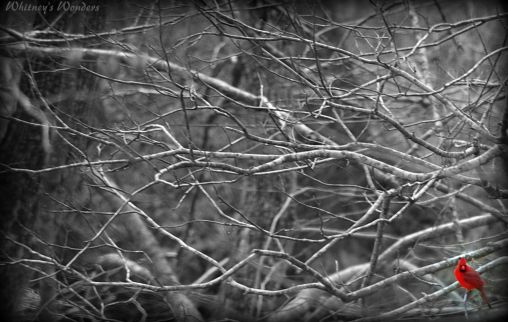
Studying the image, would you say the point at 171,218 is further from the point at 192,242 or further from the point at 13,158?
the point at 13,158

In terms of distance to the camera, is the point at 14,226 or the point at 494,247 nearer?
the point at 494,247

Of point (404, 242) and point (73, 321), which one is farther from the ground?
point (404, 242)

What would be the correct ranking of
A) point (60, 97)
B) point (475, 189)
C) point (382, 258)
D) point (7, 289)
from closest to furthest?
1. point (7, 289)
2. point (60, 97)
3. point (382, 258)
4. point (475, 189)

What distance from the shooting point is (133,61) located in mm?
3480

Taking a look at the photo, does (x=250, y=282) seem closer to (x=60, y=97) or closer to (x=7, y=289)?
(x=7, y=289)

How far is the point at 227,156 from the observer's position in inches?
117

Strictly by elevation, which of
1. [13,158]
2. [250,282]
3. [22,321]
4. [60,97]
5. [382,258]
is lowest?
[22,321]

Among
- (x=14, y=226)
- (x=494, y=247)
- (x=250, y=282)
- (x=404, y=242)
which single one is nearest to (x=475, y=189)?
(x=404, y=242)

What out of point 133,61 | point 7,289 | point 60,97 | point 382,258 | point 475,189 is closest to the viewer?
point 133,61

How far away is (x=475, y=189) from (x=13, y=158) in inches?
183

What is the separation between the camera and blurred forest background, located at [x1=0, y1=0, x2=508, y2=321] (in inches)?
122

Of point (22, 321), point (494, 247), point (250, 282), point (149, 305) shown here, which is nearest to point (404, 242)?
point (494, 247)

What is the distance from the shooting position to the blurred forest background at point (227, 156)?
310 cm

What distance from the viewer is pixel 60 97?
4.28 meters
